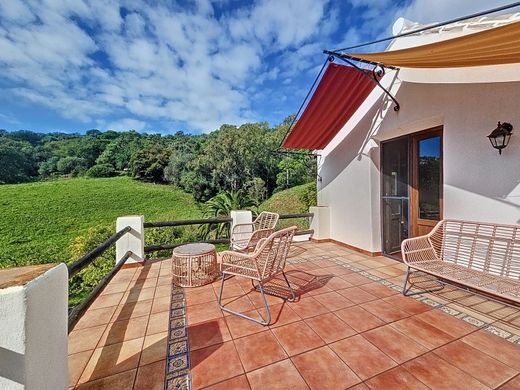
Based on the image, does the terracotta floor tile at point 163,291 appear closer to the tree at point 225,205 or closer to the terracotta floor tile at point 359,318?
the terracotta floor tile at point 359,318

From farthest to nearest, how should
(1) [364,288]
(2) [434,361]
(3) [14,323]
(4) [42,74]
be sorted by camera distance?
(4) [42,74] → (1) [364,288] → (2) [434,361] → (3) [14,323]

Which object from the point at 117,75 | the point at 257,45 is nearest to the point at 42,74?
the point at 117,75

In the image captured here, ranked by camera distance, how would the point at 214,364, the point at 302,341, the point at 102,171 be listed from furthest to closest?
1. the point at 102,171
2. the point at 302,341
3. the point at 214,364

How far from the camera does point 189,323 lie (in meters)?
2.43

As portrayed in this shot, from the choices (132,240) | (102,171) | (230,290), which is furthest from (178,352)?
(102,171)

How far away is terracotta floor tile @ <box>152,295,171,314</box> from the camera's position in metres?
2.73

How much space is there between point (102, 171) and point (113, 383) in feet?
110

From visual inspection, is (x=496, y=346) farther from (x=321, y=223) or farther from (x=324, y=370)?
(x=321, y=223)

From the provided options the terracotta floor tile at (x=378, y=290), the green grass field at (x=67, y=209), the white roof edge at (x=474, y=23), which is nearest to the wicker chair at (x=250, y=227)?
the terracotta floor tile at (x=378, y=290)

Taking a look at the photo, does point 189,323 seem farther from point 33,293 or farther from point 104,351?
point 33,293

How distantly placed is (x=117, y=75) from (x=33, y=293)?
2041 cm

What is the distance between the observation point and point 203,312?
2.65 meters

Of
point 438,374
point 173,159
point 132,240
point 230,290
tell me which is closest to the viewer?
point 438,374

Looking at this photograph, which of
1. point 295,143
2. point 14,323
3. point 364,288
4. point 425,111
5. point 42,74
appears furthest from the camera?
point 42,74
